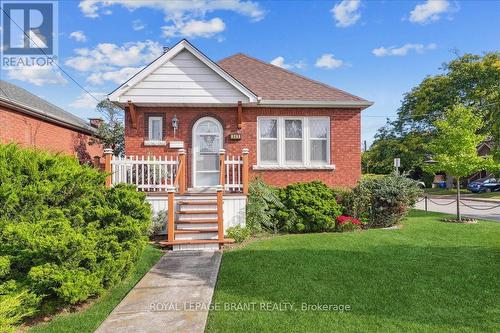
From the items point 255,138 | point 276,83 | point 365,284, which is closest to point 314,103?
point 276,83

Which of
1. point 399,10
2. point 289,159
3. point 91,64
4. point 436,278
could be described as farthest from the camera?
point 91,64

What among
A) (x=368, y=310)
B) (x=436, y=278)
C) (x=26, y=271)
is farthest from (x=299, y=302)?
(x=26, y=271)

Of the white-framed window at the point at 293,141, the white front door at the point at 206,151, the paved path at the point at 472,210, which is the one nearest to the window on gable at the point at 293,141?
the white-framed window at the point at 293,141

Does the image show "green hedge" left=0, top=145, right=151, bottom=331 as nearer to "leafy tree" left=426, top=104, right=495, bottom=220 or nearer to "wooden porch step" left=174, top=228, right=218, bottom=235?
"wooden porch step" left=174, top=228, right=218, bottom=235

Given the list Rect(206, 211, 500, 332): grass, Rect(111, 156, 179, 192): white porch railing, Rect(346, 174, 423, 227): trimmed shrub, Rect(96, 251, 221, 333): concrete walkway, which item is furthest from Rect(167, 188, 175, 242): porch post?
Rect(346, 174, 423, 227): trimmed shrub

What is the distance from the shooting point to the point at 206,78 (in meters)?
10.6

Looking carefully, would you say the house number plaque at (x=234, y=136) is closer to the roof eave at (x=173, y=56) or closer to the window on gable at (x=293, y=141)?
the roof eave at (x=173, y=56)

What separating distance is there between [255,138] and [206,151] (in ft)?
5.97

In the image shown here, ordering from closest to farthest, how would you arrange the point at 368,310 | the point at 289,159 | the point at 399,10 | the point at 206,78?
1. the point at 368,310
2. the point at 206,78
3. the point at 289,159
4. the point at 399,10

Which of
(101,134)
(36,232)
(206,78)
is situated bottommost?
(36,232)

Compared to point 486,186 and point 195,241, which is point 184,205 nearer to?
point 195,241

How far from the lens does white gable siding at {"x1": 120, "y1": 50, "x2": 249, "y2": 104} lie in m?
10.5

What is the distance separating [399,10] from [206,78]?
28.1ft

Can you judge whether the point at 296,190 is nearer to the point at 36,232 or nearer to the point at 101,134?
the point at 36,232
